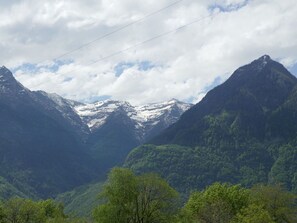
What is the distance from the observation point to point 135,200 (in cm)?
10144

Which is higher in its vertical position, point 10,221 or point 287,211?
point 10,221

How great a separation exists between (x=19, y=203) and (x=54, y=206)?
2191cm

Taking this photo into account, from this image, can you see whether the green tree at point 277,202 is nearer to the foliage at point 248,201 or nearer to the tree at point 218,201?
the foliage at point 248,201

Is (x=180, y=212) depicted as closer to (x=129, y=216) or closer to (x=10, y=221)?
(x=129, y=216)

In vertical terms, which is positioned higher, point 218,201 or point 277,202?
point 218,201

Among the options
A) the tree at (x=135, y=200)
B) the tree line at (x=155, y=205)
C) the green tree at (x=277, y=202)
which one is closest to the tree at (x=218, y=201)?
the tree line at (x=155, y=205)

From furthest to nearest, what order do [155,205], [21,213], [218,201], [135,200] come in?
[21,213], [155,205], [218,201], [135,200]

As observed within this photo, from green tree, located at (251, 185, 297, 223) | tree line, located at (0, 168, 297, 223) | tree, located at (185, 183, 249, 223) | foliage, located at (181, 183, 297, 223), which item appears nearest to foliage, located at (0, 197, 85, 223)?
tree line, located at (0, 168, 297, 223)

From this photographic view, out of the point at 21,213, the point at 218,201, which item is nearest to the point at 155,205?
the point at 218,201

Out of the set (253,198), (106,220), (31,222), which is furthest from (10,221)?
(253,198)

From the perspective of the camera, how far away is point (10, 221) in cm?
12081

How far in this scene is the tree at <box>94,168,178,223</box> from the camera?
10025 centimetres

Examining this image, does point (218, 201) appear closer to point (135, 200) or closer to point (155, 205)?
point (155, 205)

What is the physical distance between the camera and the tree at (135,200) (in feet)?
329
